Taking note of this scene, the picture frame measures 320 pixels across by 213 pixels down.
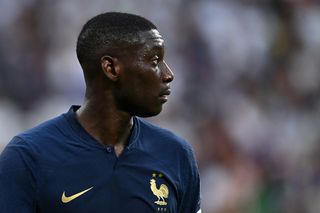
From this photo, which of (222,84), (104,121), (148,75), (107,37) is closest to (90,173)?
(104,121)

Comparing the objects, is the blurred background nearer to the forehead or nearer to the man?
the man

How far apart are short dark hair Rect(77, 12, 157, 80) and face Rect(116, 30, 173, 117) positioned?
5cm

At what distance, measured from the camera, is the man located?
177 inches

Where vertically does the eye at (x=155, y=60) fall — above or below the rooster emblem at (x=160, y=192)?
above

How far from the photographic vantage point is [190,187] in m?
4.89

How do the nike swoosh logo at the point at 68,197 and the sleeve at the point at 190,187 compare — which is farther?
the sleeve at the point at 190,187

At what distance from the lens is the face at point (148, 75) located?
15.3 feet

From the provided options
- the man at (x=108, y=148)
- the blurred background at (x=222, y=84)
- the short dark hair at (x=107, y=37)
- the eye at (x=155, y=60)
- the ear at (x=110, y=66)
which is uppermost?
the short dark hair at (x=107, y=37)

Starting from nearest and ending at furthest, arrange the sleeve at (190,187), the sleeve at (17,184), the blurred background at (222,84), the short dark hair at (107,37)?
the sleeve at (17,184)
the short dark hair at (107,37)
the sleeve at (190,187)
the blurred background at (222,84)

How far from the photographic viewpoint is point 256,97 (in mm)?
12289

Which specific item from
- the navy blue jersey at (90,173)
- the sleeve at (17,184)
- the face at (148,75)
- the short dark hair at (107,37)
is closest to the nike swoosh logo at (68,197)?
the navy blue jersey at (90,173)

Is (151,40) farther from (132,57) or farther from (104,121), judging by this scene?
(104,121)

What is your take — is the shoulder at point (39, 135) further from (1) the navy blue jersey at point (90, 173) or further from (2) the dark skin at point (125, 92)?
(2) the dark skin at point (125, 92)

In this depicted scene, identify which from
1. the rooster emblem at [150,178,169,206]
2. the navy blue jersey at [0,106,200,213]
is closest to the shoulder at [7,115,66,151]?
the navy blue jersey at [0,106,200,213]
